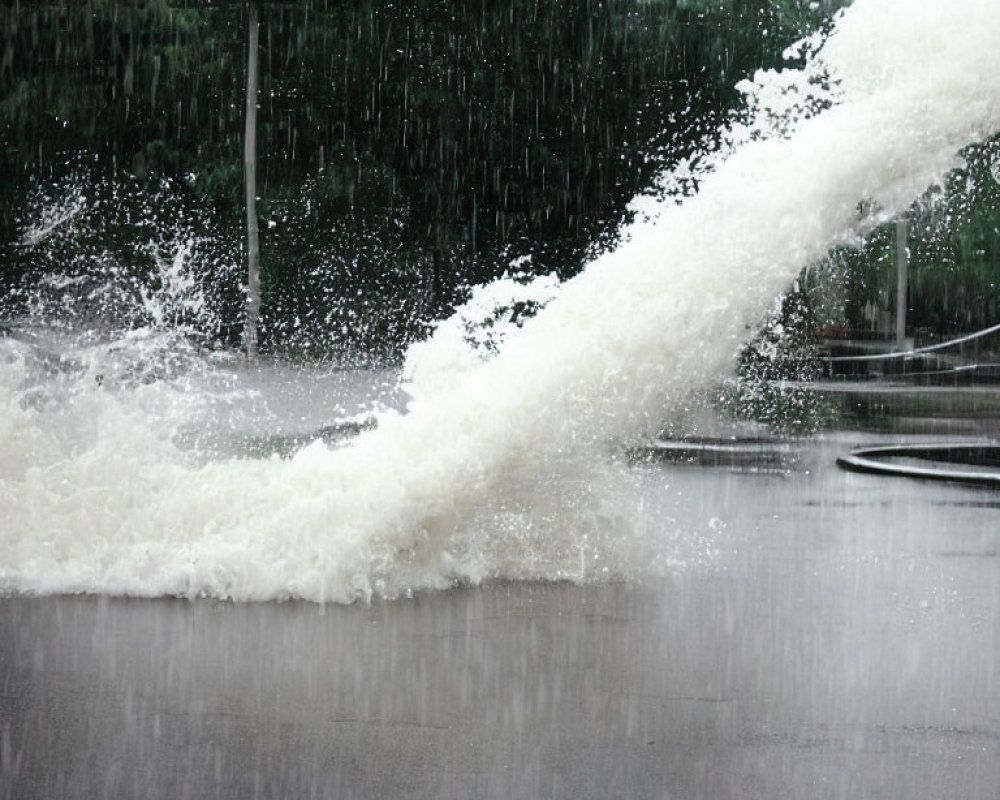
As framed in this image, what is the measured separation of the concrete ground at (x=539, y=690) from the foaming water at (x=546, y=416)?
609 mm

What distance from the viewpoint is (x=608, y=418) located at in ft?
37.3

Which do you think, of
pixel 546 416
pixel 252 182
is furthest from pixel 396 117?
pixel 546 416

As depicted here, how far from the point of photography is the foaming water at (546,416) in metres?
10.2

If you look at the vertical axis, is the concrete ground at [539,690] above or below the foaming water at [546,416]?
below

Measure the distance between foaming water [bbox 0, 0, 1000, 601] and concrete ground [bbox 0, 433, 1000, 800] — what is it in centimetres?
61

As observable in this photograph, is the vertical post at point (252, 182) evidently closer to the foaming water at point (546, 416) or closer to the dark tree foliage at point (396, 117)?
the dark tree foliage at point (396, 117)

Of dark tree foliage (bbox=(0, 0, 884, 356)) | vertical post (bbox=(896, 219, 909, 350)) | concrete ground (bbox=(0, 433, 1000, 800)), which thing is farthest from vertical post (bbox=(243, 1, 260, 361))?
concrete ground (bbox=(0, 433, 1000, 800))

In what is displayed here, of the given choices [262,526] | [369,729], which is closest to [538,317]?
[262,526]

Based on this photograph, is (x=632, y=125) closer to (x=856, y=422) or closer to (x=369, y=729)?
(x=856, y=422)

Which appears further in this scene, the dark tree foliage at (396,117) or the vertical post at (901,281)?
the vertical post at (901,281)

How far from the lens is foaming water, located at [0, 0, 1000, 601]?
10219 millimetres

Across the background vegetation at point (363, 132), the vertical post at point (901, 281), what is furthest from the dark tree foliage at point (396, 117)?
the vertical post at point (901, 281)

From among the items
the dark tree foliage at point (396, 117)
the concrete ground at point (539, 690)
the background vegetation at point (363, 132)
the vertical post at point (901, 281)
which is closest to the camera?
the concrete ground at point (539, 690)

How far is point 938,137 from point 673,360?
2849 millimetres
